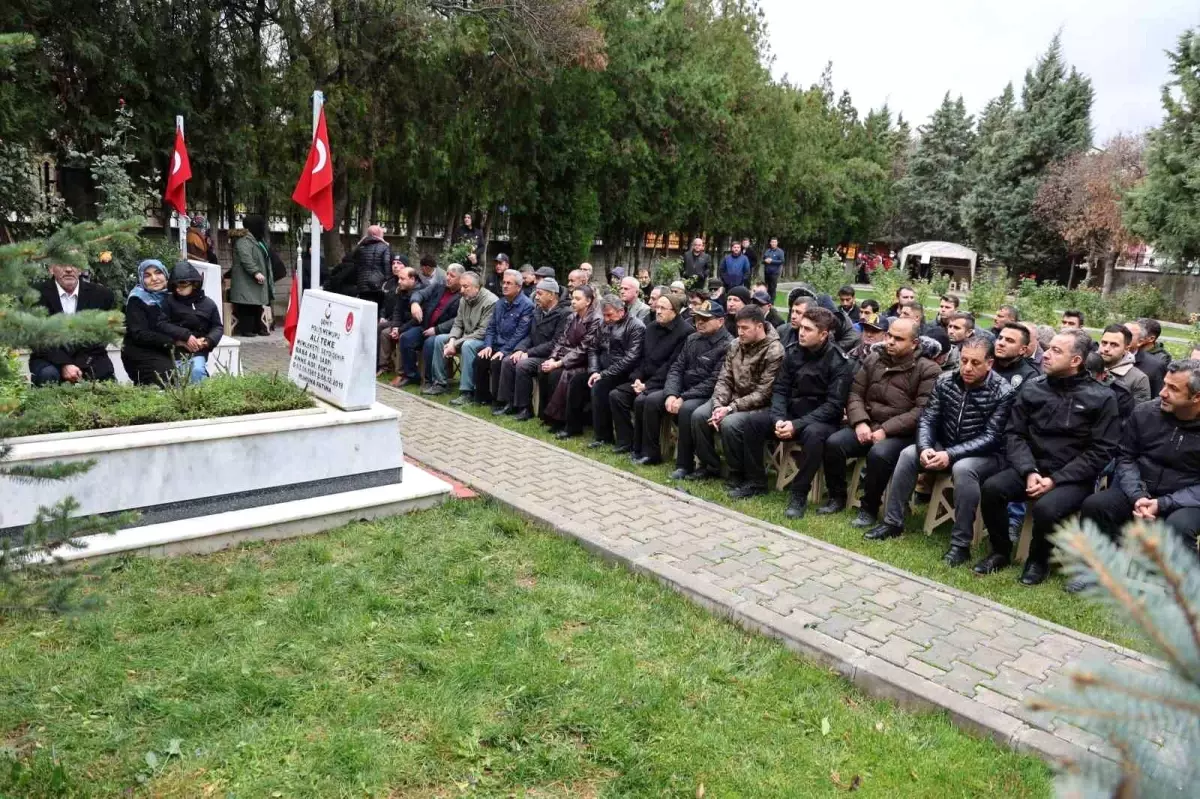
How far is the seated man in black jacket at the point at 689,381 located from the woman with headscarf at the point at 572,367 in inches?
40.4

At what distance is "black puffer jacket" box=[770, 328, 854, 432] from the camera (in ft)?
21.5

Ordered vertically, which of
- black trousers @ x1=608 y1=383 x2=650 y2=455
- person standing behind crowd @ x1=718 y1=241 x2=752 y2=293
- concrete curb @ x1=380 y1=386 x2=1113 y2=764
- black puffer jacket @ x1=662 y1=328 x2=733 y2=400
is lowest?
concrete curb @ x1=380 y1=386 x2=1113 y2=764

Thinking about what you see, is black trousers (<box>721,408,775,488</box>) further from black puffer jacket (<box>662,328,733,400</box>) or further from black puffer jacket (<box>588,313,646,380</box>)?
black puffer jacket (<box>588,313,646,380</box>)

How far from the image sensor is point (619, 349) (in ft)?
27.6

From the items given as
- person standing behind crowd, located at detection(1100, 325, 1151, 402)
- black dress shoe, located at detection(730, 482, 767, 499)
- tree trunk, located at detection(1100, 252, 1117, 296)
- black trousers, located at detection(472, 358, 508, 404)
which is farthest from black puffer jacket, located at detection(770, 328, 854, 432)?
tree trunk, located at detection(1100, 252, 1117, 296)

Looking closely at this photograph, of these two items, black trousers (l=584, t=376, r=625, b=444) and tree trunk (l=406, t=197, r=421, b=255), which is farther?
tree trunk (l=406, t=197, r=421, b=255)

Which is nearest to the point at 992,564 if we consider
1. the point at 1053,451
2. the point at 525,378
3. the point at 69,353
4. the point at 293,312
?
the point at 1053,451

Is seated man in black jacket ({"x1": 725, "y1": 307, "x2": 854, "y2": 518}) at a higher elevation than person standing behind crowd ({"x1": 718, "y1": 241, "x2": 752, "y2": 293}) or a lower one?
lower

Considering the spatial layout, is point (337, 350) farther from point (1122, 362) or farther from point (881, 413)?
point (1122, 362)

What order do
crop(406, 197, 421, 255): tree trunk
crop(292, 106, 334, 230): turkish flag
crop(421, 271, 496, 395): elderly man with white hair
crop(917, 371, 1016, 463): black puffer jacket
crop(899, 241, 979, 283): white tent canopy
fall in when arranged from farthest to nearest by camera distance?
crop(899, 241, 979, 283): white tent canopy → crop(406, 197, 421, 255): tree trunk → crop(421, 271, 496, 395): elderly man with white hair → crop(292, 106, 334, 230): turkish flag → crop(917, 371, 1016, 463): black puffer jacket

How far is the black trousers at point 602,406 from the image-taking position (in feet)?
26.9

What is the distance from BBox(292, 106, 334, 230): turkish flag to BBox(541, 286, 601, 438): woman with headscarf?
2665mm

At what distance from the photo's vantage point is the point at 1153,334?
7457 mm

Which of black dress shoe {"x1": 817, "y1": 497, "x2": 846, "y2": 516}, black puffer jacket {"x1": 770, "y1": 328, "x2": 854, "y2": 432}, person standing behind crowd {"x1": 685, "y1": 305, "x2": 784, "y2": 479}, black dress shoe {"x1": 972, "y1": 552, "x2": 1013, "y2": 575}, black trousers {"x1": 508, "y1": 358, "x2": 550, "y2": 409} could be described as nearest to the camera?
black dress shoe {"x1": 972, "y1": 552, "x2": 1013, "y2": 575}
